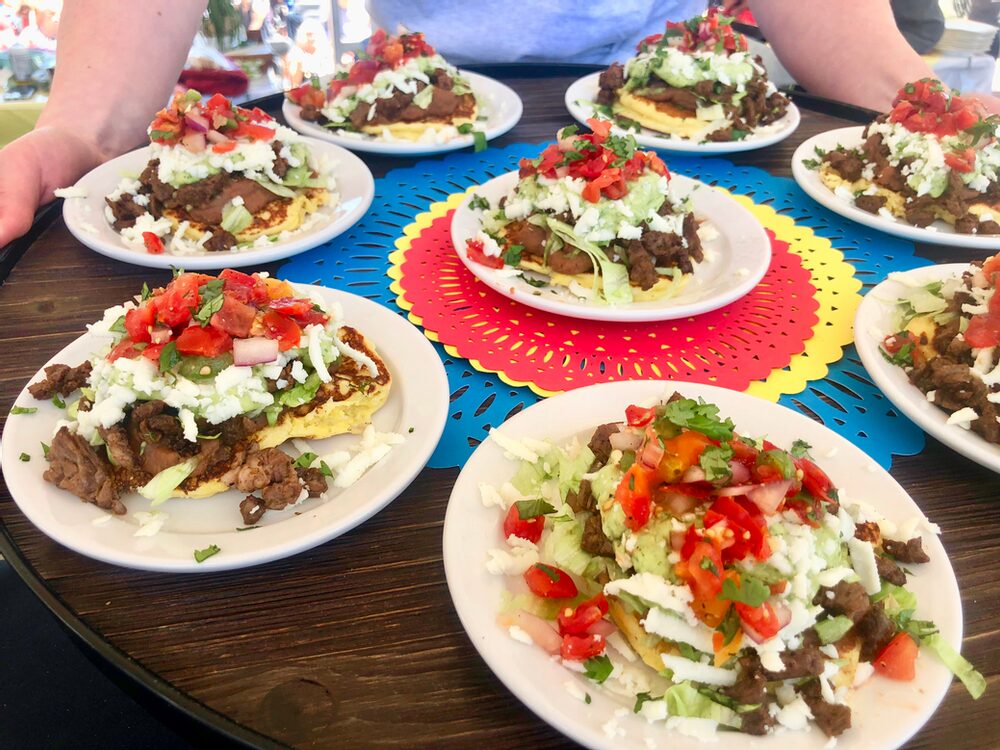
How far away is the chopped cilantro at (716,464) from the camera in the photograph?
1.57 meters

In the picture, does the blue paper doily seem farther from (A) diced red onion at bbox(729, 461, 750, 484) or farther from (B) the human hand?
(B) the human hand

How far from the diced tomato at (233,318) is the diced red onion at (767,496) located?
138 cm

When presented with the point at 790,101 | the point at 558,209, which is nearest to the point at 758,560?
the point at 558,209

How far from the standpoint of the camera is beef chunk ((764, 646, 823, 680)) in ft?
4.67

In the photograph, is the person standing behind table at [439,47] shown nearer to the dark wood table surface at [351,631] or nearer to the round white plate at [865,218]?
the round white plate at [865,218]

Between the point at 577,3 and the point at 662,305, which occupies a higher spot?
the point at 577,3

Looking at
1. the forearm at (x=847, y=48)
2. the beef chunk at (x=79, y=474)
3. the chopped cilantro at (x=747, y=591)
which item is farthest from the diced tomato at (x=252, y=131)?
the forearm at (x=847, y=48)

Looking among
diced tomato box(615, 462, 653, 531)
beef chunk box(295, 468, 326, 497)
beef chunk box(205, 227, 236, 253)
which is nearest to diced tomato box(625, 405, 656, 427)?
diced tomato box(615, 462, 653, 531)

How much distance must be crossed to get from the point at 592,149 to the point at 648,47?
1665 mm

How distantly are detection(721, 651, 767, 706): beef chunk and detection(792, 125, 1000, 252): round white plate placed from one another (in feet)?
7.55

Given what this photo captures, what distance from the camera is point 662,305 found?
103 inches

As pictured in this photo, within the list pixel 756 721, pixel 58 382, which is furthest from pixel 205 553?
pixel 756 721

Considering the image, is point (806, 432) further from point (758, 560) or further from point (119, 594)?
point (119, 594)

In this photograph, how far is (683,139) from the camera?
3.93 m
